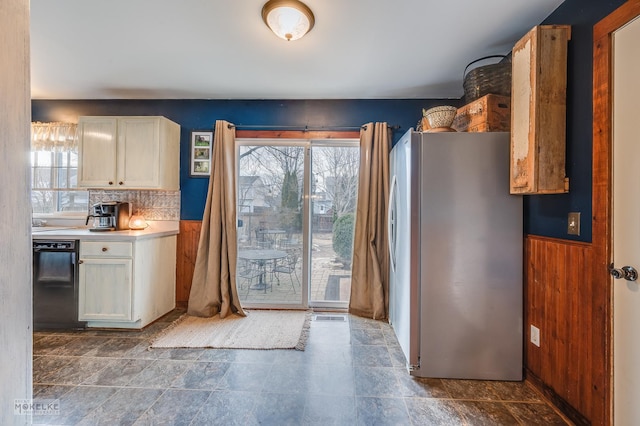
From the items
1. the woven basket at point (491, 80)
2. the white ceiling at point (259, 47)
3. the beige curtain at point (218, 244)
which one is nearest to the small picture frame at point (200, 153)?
the beige curtain at point (218, 244)

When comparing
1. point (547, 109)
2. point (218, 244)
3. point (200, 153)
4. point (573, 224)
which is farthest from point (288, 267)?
point (547, 109)

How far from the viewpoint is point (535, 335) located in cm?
192

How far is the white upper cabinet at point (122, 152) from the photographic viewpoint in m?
3.02

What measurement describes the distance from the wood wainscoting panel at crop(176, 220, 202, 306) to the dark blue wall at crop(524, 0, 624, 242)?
3.28m

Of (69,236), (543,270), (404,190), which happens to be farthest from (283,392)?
(69,236)

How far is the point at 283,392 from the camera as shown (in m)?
1.84

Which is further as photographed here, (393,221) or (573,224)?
(393,221)

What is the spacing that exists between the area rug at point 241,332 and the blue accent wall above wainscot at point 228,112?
1.20 m

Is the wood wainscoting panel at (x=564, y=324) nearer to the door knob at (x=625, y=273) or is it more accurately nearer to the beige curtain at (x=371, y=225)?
the door knob at (x=625, y=273)

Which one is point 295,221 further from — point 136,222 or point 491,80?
point 491,80

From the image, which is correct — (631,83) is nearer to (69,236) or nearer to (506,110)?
(506,110)

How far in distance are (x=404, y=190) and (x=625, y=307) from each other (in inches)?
52.0

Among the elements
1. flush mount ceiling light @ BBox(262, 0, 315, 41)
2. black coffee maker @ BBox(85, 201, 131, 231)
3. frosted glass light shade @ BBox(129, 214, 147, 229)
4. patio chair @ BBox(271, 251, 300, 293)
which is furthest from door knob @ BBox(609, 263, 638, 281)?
black coffee maker @ BBox(85, 201, 131, 231)

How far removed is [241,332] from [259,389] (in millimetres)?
915
